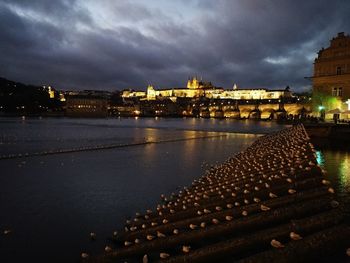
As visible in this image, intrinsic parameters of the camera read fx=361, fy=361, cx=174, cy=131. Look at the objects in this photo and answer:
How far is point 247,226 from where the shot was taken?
782 centimetres

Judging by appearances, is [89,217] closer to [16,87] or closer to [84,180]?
[84,180]

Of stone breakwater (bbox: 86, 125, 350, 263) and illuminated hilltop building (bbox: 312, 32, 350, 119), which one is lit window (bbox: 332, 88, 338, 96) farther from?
stone breakwater (bbox: 86, 125, 350, 263)

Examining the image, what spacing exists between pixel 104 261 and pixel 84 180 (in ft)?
32.2

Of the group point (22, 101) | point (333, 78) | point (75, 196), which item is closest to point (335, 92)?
point (333, 78)

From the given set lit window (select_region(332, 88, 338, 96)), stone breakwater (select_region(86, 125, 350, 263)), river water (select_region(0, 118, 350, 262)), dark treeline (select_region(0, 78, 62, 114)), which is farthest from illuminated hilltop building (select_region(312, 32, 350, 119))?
dark treeline (select_region(0, 78, 62, 114))

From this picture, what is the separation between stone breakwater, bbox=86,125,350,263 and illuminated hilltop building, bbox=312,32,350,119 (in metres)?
42.1

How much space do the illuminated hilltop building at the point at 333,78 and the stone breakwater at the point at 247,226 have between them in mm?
42095

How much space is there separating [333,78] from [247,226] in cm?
4927

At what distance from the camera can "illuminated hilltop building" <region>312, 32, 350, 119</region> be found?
1961 inches

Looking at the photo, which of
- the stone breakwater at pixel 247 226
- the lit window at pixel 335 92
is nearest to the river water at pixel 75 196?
the stone breakwater at pixel 247 226

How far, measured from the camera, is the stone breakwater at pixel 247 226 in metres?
6.02

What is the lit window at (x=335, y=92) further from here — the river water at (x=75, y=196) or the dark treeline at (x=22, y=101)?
the dark treeline at (x=22, y=101)

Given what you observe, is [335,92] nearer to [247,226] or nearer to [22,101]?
[247,226]

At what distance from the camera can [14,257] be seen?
8.76 metres
